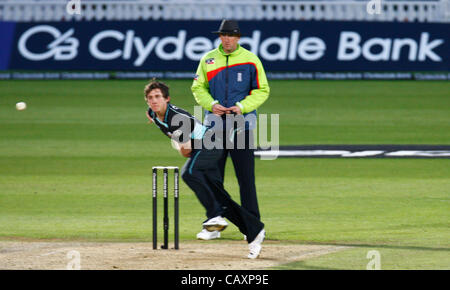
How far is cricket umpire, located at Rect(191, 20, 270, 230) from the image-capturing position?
895 centimetres

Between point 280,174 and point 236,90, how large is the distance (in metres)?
4.54

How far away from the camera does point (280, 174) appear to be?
1352cm

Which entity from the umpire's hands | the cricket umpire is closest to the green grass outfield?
the cricket umpire

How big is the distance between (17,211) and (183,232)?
2.17 m

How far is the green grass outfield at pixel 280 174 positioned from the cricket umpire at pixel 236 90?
2.77ft

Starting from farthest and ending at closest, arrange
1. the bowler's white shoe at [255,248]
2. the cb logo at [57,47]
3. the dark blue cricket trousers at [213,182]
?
1. the cb logo at [57,47]
2. the dark blue cricket trousers at [213,182]
3. the bowler's white shoe at [255,248]

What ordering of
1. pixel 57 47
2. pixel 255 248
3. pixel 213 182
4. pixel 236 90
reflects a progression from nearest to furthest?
pixel 255 248
pixel 213 182
pixel 236 90
pixel 57 47

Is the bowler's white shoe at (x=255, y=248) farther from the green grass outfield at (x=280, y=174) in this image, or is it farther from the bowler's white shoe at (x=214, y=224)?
the bowler's white shoe at (x=214, y=224)

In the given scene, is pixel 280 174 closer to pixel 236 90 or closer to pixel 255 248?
pixel 236 90

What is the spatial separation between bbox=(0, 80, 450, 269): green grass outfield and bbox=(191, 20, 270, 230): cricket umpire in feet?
2.77

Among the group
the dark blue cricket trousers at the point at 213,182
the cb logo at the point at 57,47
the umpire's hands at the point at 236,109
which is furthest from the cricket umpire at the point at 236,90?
the cb logo at the point at 57,47

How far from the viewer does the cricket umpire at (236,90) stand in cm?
895

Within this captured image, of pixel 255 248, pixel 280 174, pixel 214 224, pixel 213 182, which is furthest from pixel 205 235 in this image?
pixel 280 174

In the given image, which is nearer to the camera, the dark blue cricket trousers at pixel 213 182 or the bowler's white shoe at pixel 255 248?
the bowler's white shoe at pixel 255 248
